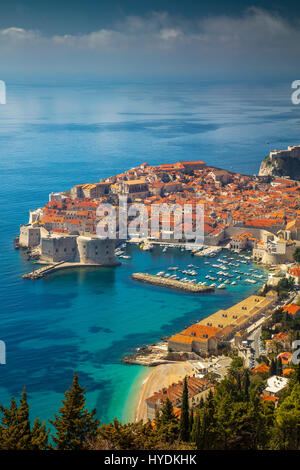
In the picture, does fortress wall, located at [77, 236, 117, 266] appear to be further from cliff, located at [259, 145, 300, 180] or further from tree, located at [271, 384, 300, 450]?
cliff, located at [259, 145, 300, 180]

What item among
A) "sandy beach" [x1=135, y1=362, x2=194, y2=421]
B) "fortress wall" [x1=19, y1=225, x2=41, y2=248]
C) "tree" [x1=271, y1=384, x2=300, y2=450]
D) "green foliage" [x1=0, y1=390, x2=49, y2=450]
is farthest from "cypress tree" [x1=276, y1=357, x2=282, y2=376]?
"fortress wall" [x1=19, y1=225, x2=41, y2=248]

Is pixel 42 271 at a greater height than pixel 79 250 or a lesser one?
lesser

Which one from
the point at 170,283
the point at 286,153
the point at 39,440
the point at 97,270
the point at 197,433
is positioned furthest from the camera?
the point at 286,153

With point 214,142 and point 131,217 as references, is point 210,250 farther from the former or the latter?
point 214,142

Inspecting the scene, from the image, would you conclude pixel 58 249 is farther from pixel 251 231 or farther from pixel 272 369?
pixel 272 369

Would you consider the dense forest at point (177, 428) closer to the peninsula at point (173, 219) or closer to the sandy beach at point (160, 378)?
the sandy beach at point (160, 378)

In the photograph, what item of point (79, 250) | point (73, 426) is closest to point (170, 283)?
point (79, 250)
